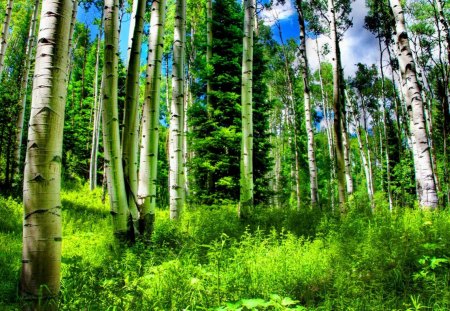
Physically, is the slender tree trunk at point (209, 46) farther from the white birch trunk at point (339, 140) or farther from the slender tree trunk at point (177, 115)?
the white birch trunk at point (339, 140)

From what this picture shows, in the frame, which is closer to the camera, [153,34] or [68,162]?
[153,34]

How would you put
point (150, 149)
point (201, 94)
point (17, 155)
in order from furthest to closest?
1. point (201, 94)
2. point (17, 155)
3. point (150, 149)

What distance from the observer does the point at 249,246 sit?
15.4 feet

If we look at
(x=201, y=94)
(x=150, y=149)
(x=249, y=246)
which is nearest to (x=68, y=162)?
(x=201, y=94)

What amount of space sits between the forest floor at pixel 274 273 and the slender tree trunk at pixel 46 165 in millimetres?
305

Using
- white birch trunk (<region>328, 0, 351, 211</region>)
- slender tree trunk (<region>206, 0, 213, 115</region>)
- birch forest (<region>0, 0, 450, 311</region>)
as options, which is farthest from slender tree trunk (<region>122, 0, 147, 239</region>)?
slender tree trunk (<region>206, 0, 213, 115</region>)

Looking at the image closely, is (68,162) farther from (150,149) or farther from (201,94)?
(150,149)

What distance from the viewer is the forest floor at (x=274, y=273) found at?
8.73 feet

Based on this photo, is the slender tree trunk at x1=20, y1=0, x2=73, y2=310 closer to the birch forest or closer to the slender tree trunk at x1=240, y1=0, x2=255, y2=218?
the birch forest

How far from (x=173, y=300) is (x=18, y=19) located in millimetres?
24145

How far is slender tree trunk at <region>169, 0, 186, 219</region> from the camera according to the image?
7.08 m

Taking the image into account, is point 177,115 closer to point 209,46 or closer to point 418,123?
point 418,123

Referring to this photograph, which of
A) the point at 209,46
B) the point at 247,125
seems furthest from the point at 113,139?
the point at 209,46

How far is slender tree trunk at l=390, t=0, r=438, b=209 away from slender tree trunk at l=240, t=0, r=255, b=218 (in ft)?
11.0
